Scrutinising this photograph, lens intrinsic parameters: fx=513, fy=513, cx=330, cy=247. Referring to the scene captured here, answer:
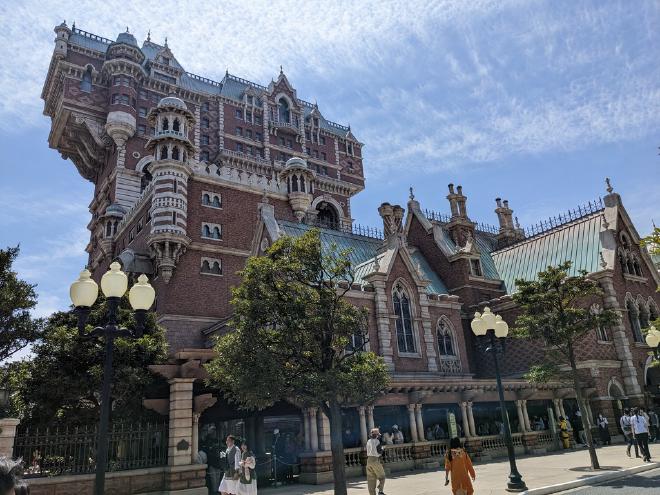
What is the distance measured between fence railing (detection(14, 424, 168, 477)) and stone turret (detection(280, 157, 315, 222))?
28586 mm

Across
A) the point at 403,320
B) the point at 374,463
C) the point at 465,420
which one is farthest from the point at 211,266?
the point at 374,463

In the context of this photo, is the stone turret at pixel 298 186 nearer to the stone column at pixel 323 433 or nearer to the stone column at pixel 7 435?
the stone column at pixel 323 433

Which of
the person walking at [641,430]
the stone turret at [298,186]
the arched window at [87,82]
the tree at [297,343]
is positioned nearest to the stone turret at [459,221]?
the stone turret at [298,186]

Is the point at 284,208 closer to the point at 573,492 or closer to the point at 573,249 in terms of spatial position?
the point at 573,249

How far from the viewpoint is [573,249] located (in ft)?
120

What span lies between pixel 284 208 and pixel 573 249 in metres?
22.8

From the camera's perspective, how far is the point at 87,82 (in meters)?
54.8

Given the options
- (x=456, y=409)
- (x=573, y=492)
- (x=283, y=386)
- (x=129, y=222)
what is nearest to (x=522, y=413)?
(x=456, y=409)

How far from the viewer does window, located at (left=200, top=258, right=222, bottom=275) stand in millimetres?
38125

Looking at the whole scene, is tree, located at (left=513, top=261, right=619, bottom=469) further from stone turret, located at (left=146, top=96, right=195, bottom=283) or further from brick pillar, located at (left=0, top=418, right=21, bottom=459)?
stone turret, located at (left=146, top=96, right=195, bottom=283)

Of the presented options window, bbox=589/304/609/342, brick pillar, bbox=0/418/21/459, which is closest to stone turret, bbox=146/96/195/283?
brick pillar, bbox=0/418/21/459

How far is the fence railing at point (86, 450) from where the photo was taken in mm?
14453

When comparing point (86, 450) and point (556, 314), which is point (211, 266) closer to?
point (86, 450)

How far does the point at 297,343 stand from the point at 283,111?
2314 inches
